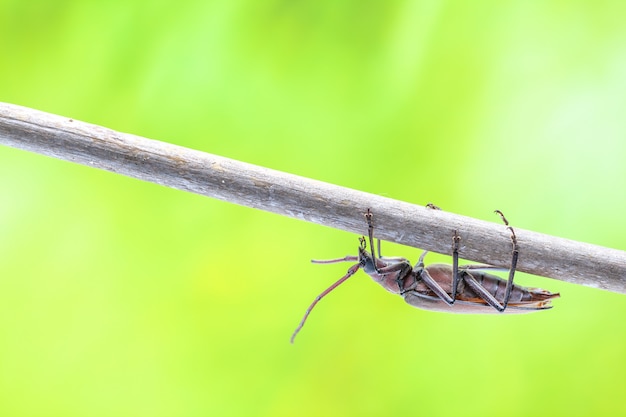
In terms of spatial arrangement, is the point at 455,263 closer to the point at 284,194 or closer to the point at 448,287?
the point at 448,287

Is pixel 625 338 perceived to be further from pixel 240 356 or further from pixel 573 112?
pixel 240 356

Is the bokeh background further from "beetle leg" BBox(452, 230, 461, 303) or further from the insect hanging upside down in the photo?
"beetle leg" BBox(452, 230, 461, 303)

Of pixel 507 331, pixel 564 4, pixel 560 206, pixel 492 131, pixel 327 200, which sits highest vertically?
pixel 564 4

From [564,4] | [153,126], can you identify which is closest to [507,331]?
[564,4]

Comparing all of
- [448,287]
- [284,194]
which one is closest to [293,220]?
[448,287]

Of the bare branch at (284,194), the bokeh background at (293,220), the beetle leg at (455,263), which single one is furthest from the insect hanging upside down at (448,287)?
the bokeh background at (293,220)

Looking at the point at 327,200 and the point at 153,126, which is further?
the point at 153,126

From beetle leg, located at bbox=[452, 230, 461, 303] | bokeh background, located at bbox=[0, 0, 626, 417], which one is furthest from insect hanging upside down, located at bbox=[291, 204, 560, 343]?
bokeh background, located at bbox=[0, 0, 626, 417]
